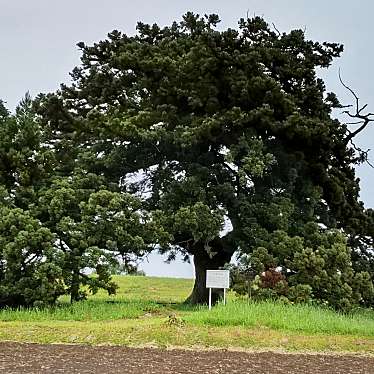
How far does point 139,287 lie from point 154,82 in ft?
30.5

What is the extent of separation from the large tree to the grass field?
3.13 m

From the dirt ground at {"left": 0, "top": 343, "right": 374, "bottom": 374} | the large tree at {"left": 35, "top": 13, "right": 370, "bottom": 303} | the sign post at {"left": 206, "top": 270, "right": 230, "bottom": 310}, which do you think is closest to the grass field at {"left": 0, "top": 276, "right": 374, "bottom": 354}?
the sign post at {"left": 206, "top": 270, "right": 230, "bottom": 310}

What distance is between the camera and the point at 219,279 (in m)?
12.7

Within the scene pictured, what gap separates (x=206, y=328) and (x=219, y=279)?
7.21ft

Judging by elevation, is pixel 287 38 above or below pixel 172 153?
above

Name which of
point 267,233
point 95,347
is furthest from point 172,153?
point 95,347

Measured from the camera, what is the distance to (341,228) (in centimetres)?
1773

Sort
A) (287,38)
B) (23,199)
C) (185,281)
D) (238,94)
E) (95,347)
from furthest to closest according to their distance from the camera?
(185,281) → (287,38) → (238,94) → (23,199) → (95,347)

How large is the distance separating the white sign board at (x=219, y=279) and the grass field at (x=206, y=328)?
1.52 feet

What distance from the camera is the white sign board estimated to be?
1262cm

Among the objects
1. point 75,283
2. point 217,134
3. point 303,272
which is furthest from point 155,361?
point 217,134

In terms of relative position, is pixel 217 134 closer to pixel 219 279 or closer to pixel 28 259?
pixel 219 279

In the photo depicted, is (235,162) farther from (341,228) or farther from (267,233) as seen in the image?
(341,228)

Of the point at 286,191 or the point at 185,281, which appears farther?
the point at 185,281
